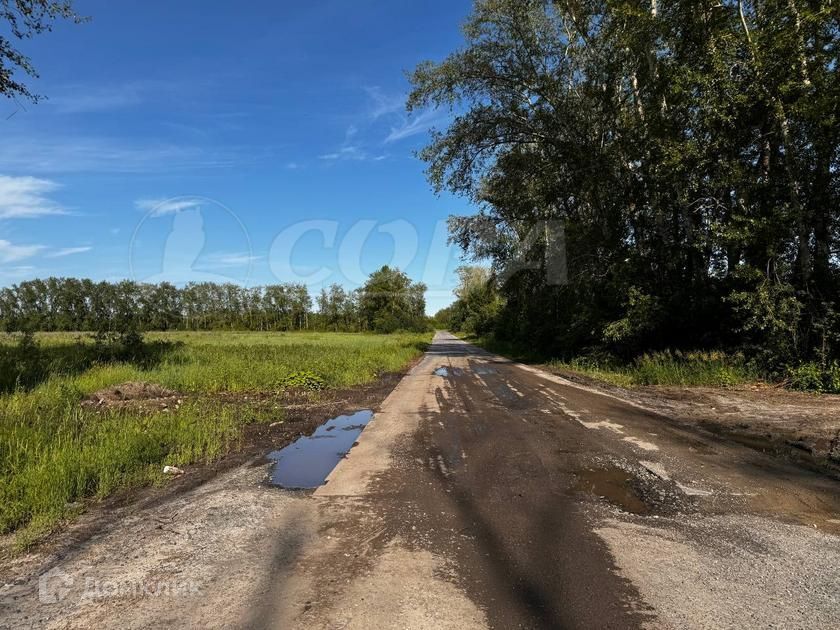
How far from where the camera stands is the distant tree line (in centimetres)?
8919

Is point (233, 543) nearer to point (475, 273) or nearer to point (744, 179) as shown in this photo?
point (744, 179)

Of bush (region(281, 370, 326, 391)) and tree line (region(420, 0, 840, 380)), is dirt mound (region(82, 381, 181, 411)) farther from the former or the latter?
tree line (region(420, 0, 840, 380))

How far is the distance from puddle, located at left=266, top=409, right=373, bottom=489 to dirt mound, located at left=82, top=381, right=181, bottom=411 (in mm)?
4096

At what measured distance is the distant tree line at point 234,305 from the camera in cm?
8919

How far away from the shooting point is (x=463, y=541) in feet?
12.2

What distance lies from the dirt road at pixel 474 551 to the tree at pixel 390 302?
3047 inches

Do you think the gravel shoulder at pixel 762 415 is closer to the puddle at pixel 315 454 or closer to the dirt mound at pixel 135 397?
the puddle at pixel 315 454

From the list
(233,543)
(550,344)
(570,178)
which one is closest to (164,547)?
(233,543)

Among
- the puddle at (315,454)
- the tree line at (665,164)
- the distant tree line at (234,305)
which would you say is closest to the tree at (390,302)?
the distant tree line at (234,305)

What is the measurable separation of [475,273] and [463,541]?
7168cm

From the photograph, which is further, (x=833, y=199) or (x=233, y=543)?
(x=833, y=199)

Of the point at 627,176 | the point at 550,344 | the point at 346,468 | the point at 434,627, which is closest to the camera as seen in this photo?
the point at 434,627

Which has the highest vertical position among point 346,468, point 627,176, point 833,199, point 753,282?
point 627,176

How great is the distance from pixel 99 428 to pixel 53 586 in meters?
4.68
